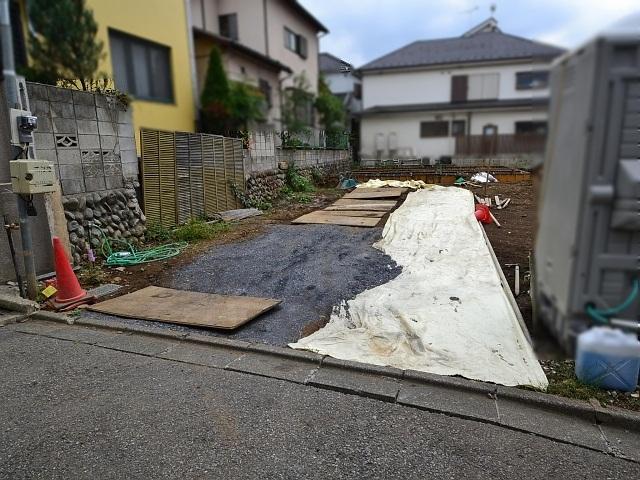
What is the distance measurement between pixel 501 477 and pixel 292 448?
1.16 m

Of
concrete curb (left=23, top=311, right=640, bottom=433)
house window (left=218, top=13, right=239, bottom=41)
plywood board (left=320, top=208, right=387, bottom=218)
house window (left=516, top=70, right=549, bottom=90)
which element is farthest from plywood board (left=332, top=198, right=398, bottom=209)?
house window (left=516, top=70, right=549, bottom=90)

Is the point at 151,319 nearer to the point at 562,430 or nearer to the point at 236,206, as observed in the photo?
the point at 562,430

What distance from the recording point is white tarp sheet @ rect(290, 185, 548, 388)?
3268 millimetres

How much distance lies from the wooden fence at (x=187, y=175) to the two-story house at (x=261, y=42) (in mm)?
2689

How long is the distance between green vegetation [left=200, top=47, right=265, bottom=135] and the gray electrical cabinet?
990 centimetres

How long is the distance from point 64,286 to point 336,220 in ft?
17.3

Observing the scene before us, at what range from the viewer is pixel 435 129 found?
2.94 ft

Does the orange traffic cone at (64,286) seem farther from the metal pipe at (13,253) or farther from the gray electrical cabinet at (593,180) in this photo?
the gray electrical cabinet at (593,180)

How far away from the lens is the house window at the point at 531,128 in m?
0.55

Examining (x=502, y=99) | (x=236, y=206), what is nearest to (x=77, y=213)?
(x=236, y=206)

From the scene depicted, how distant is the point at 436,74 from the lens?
1.24 m

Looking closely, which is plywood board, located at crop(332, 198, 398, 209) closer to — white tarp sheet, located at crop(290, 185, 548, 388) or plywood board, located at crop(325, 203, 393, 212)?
plywood board, located at crop(325, 203, 393, 212)

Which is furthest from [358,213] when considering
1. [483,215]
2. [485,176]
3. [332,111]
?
[485,176]

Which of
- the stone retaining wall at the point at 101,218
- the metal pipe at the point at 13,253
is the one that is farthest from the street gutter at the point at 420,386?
the stone retaining wall at the point at 101,218
